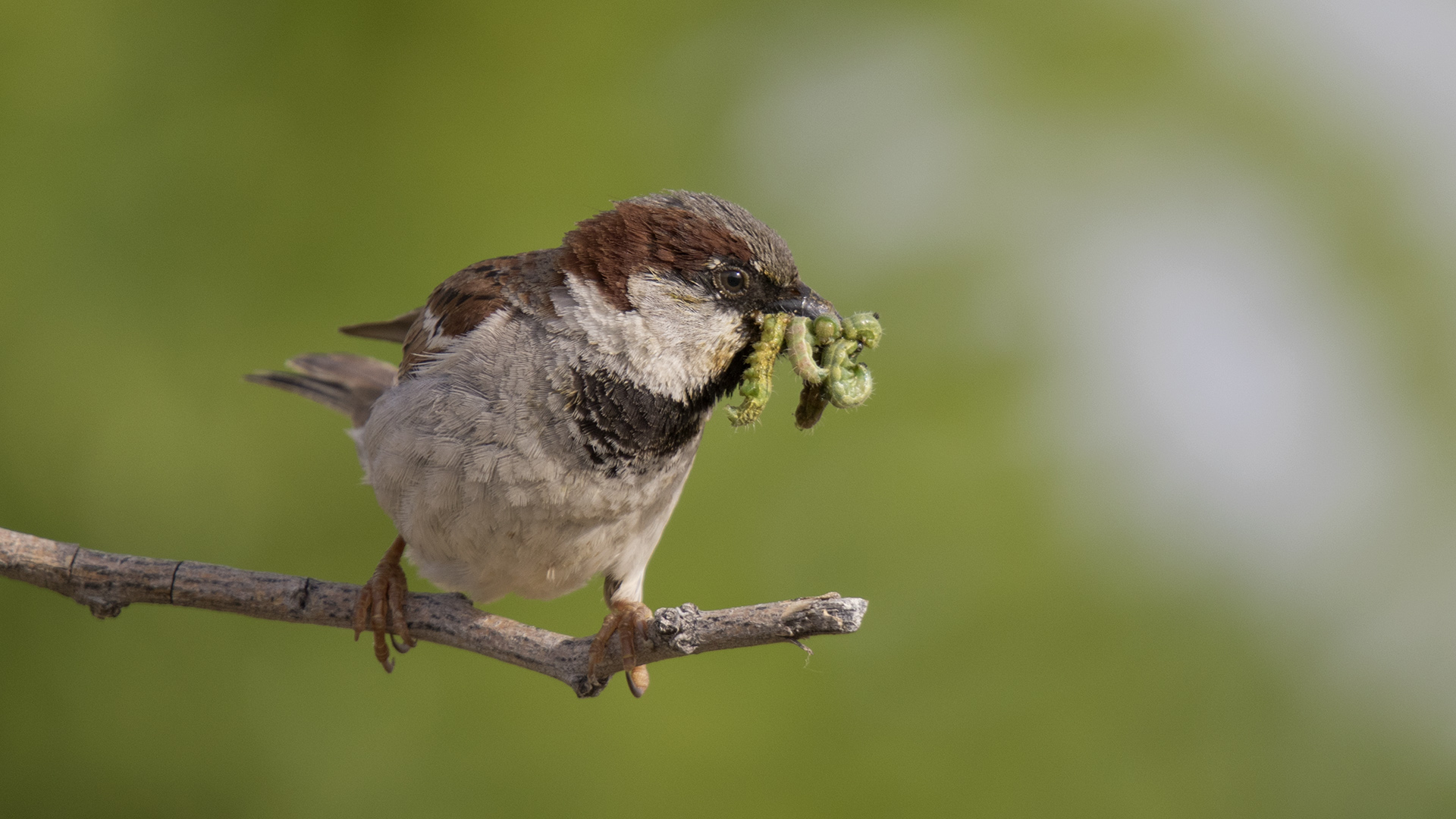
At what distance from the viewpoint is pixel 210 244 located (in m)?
4.04

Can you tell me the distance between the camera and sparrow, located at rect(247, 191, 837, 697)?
2.19 m

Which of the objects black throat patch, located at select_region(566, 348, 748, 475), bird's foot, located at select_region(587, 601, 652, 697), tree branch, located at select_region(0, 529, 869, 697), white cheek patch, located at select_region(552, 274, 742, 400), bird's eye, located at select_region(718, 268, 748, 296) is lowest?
tree branch, located at select_region(0, 529, 869, 697)

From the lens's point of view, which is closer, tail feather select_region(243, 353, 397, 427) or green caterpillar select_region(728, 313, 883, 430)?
green caterpillar select_region(728, 313, 883, 430)

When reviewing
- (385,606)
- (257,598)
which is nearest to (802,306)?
(385,606)

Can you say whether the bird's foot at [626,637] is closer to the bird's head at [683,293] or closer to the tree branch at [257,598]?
the tree branch at [257,598]

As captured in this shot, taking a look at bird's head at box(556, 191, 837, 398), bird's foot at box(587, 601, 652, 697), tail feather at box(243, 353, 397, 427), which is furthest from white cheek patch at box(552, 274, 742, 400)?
tail feather at box(243, 353, 397, 427)

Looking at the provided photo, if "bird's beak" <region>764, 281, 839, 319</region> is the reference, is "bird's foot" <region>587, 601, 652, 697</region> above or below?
below

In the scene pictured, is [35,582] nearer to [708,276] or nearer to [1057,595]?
[708,276]

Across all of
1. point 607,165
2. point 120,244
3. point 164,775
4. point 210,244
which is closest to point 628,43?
point 607,165

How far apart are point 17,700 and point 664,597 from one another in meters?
2.37

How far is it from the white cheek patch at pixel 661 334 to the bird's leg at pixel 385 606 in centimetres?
75

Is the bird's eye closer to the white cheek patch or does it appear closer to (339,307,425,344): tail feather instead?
the white cheek patch

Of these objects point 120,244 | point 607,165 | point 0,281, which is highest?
point 607,165

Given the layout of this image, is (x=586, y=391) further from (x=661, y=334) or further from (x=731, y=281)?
(x=731, y=281)
